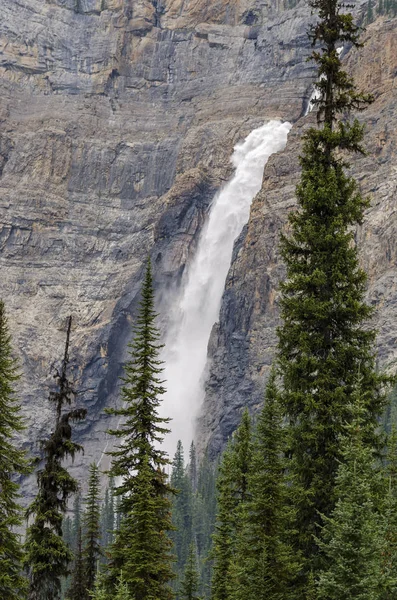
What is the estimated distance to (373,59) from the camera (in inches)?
5881

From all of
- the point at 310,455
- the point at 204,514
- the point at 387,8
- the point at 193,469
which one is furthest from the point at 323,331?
the point at 387,8

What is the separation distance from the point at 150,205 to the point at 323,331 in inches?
6416

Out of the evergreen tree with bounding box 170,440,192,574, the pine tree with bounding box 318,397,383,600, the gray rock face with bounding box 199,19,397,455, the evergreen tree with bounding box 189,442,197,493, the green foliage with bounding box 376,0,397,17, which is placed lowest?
the pine tree with bounding box 318,397,383,600

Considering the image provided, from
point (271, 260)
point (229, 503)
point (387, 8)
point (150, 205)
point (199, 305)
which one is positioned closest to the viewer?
point (229, 503)

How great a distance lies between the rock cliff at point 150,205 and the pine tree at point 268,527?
98.4 m

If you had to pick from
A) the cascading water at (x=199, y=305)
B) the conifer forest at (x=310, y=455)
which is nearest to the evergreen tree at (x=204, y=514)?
the cascading water at (x=199, y=305)

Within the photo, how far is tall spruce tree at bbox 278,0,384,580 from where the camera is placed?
827 inches

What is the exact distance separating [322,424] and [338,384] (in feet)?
3.82

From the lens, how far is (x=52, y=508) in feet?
85.6

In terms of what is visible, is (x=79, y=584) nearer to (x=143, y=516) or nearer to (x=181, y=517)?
(x=143, y=516)

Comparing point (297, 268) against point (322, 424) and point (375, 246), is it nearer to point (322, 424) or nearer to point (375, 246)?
point (322, 424)

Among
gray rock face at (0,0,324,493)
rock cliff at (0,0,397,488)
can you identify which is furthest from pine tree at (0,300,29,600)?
gray rock face at (0,0,324,493)

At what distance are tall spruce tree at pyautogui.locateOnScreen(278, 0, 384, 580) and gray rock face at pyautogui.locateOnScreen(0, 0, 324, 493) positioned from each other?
12973 centimetres

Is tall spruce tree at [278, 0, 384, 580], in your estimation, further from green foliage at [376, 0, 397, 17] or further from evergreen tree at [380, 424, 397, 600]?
green foliage at [376, 0, 397, 17]
